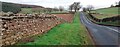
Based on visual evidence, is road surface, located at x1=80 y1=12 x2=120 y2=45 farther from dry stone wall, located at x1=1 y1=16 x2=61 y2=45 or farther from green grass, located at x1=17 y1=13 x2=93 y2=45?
dry stone wall, located at x1=1 y1=16 x2=61 y2=45

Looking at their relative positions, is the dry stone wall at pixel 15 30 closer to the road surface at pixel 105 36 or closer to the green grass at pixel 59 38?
the green grass at pixel 59 38

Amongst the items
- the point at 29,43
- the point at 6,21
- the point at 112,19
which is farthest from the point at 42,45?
the point at 112,19

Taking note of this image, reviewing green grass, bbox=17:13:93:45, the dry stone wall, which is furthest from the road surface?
the dry stone wall

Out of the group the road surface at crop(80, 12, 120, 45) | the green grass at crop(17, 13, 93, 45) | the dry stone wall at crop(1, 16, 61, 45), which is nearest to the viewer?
the dry stone wall at crop(1, 16, 61, 45)

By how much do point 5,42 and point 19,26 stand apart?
186 centimetres

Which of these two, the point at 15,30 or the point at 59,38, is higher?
the point at 15,30

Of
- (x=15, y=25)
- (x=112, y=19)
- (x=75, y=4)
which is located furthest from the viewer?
(x=75, y=4)

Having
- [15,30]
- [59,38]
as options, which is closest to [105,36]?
[59,38]

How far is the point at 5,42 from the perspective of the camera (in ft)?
27.9

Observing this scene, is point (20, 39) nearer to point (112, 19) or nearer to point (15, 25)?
point (15, 25)

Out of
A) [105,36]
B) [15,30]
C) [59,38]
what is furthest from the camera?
[105,36]

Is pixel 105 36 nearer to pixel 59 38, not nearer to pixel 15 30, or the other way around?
pixel 59 38

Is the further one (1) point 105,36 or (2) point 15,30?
(1) point 105,36

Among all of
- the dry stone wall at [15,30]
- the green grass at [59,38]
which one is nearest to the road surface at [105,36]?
the green grass at [59,38]
